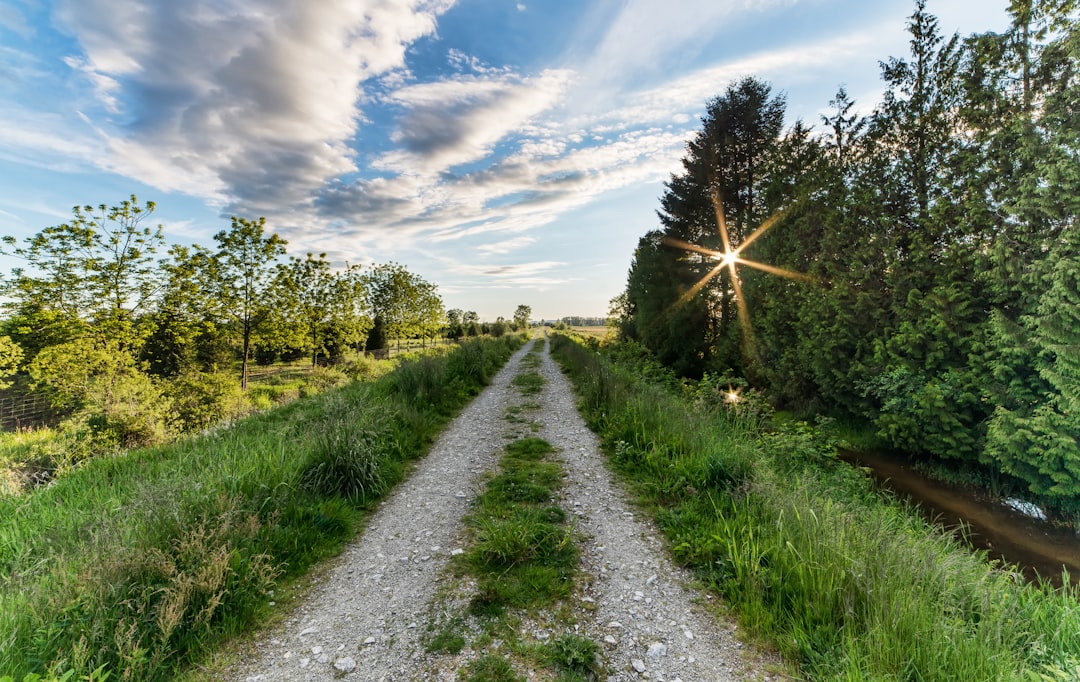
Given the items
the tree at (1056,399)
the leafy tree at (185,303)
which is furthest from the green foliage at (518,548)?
the leafy tree at (185,303)

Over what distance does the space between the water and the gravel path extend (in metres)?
4.61

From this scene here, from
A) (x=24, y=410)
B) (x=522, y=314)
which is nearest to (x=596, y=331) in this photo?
(x=522, y=314)

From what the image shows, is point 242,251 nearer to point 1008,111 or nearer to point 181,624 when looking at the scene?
point 181,624

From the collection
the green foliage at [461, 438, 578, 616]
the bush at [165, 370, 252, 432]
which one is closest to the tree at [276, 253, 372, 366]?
the bush at [165, 370, 252, 432]

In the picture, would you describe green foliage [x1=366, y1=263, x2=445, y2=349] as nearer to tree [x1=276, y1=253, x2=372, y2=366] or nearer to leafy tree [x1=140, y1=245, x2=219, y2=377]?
tree [x1=276, y1=253, x2=372, y2=366]

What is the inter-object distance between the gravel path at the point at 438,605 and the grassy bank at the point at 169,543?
1.54 ft

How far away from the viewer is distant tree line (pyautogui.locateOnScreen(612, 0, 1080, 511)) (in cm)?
635

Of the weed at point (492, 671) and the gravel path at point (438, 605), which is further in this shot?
the gravel path at point (438, 605)

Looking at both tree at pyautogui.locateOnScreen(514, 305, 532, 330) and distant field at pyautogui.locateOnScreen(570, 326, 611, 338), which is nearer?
distant field at pyautogui.locateOnScreen(570, 326, 611, 338)

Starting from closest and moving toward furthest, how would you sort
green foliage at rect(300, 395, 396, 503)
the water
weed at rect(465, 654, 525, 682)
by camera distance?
1. weed at rect(465, 654, 525, 682)
2. green foliage at rect(300, 395, 396, 503)
3. the water

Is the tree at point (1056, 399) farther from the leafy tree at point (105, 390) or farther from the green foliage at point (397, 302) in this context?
the green foliage at point (397, 302)

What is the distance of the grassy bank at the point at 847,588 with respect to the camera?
8.28 feet

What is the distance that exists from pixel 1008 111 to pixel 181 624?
47.8ft

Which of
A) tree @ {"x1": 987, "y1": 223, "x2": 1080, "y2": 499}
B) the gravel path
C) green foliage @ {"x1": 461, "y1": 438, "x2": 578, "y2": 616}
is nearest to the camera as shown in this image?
the gravel path
